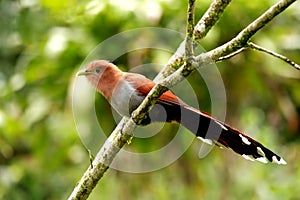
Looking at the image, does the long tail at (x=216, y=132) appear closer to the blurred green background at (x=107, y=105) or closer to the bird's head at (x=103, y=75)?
the bird's head at (x=103, y=75)

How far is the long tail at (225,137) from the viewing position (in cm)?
179

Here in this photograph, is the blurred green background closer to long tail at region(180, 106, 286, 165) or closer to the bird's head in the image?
the bird's head

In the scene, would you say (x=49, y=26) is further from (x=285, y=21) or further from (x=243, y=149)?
(x=243, y=149)

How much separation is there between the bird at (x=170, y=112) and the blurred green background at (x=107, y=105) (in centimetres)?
77

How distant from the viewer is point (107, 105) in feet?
10.3

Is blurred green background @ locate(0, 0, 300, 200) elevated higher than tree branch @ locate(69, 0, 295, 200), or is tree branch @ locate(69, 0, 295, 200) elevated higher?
tree branch @ locate(69, 0, 295, 200)

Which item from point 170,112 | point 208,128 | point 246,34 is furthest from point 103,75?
point 246,34

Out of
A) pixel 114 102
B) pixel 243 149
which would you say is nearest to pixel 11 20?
pixel 114 102

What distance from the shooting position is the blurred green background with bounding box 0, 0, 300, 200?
120 inches

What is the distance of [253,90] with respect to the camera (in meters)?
3.46

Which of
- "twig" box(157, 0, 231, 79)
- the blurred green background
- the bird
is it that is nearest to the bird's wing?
the bird

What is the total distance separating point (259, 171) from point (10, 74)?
4.73 ft

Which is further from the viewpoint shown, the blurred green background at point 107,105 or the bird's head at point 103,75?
the blurred green background at point 107,105

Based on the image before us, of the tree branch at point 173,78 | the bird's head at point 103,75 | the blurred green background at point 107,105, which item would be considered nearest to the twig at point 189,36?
the tree branch at point 173,78
